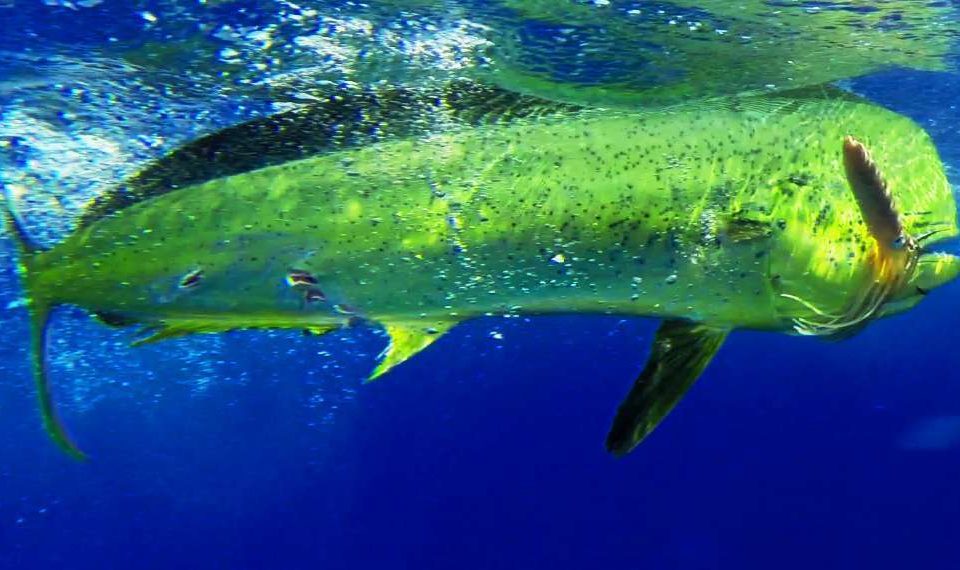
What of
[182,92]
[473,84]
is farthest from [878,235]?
[182,92]

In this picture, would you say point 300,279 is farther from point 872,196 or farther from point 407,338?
point 872,196

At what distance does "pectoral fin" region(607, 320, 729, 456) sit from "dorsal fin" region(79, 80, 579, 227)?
187 cm

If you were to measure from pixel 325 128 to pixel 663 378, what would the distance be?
3155 millimetres

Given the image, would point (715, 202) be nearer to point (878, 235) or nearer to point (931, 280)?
point (878, 235)

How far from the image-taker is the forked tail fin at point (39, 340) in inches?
121

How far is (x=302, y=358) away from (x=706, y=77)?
37.0m

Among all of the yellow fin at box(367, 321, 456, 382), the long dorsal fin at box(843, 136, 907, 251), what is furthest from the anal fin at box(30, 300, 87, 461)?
the long dorsal fin at box(843, 136, 907, 251)

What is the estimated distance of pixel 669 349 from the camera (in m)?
2.99

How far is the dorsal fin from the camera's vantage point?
3.76 meters

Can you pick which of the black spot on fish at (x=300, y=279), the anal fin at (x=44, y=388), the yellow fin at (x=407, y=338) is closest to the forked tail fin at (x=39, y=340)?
the anal fin at (x=44, y=388)

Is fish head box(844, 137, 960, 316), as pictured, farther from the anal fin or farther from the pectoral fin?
Result: the anal fin

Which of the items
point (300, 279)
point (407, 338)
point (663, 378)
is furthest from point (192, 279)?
point (663, 378)

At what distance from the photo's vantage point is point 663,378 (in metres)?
2.92

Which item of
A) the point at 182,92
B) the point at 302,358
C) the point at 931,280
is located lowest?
the point at 302,358
